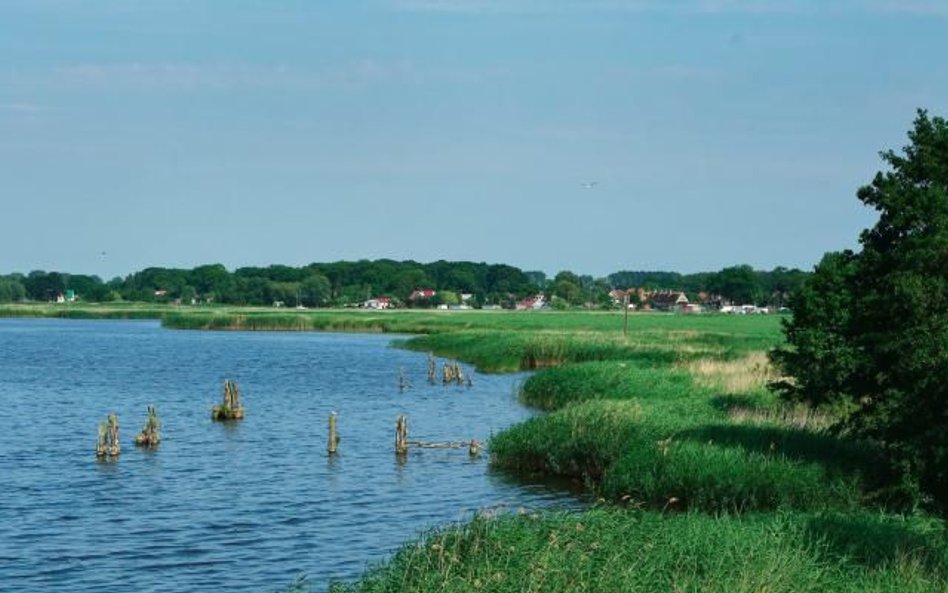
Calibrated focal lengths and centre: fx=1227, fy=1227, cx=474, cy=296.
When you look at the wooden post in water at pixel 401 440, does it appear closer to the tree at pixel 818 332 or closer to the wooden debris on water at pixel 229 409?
the tree at pixel 818 332

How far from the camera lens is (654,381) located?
50.3m

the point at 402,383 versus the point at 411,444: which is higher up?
the point at 402,383

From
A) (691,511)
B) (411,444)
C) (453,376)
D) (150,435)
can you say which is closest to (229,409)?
(150,435)

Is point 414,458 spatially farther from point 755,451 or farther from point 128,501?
point 755,451

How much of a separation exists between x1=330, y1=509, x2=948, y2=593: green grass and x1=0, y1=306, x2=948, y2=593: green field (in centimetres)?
4

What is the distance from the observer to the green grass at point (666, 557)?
17125mm

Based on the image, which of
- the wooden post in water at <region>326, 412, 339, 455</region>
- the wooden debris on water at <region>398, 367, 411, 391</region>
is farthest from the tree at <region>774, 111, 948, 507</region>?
the wooden debris on water at <region>398, 367, 411, 391</region>

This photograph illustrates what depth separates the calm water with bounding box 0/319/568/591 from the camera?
1054 inches

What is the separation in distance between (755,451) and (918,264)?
23.0 feet

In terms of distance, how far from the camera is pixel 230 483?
37688mm

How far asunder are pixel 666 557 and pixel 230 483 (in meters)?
21.7

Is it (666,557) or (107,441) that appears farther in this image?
(107,441)

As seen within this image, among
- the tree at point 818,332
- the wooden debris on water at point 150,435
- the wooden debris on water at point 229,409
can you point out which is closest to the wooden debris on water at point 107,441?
the wooden debris on water at point 150,435

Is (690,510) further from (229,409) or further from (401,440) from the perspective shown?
(229,409)
